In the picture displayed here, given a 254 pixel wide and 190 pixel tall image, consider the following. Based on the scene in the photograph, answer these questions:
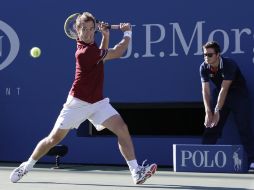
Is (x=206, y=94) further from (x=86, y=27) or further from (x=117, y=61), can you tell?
(x=86, y=27)

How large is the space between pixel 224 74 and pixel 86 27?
199 centimetres

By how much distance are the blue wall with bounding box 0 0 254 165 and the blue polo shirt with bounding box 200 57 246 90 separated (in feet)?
1.09

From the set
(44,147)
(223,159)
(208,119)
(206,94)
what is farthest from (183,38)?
(44,147)

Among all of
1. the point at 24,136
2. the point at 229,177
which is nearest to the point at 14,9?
the point at 24,136

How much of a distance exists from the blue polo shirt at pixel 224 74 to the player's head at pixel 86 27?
1826 millimetres

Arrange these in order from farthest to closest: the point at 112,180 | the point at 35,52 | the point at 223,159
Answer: the point at 35,52
the point at 223,159
the point at 112,180

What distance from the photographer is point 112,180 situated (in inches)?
239

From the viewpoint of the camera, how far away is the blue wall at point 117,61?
7535mm

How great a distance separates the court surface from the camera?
550 centimetres

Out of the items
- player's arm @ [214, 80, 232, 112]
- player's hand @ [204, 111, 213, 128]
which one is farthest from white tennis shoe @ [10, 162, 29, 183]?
player's arm @ [214, 80, 232, 112]

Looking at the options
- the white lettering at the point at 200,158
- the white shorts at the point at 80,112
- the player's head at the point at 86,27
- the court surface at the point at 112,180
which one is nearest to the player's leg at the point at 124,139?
the white shorts at the point at 80,112

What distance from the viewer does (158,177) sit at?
639cm

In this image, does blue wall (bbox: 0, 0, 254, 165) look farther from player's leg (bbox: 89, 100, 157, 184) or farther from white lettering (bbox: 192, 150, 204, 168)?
player's leg (bbox: 89, 100, 157, 184)

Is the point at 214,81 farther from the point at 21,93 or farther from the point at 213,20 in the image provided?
the point at 21,93
